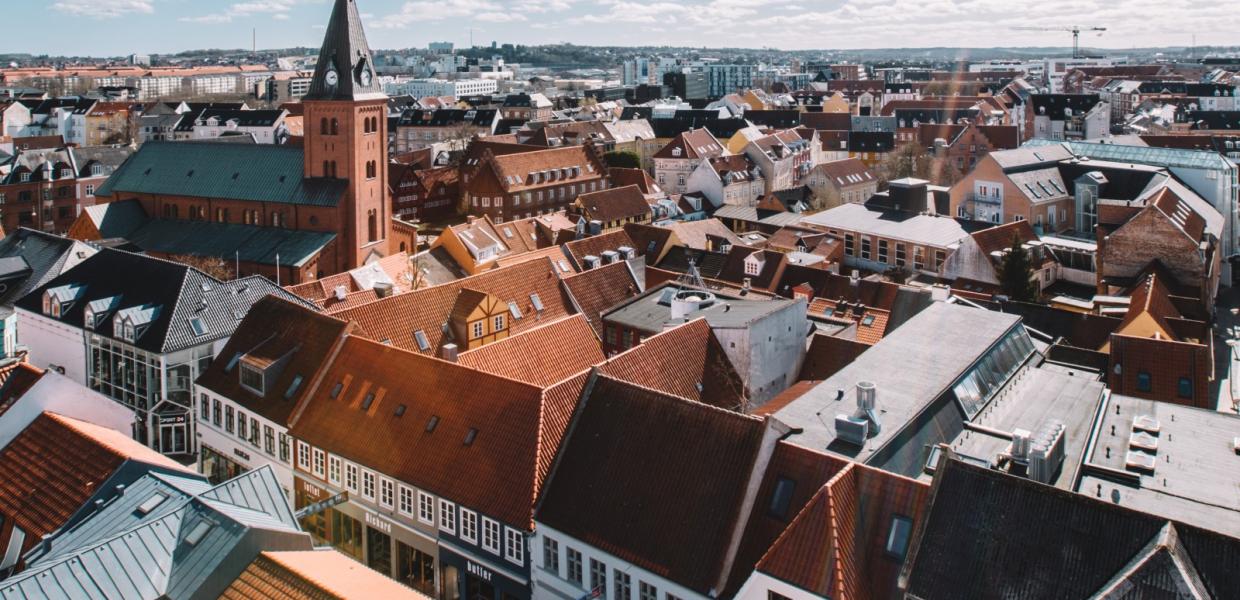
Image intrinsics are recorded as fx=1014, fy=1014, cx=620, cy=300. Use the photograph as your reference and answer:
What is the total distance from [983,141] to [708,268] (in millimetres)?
59865

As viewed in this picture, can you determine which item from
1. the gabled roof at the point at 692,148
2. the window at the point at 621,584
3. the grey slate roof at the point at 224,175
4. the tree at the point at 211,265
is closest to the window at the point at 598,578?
the window at the point at 621,584

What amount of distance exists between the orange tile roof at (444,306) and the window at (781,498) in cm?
2219

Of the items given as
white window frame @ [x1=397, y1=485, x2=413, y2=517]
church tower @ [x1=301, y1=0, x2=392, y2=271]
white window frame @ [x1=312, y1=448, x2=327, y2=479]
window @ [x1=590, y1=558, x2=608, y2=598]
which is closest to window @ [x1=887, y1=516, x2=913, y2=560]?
window @ [x1=590, y1=558, x2=608, y2=598]

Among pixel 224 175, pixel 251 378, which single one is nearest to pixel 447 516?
pixel 251 378

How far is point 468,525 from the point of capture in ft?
100

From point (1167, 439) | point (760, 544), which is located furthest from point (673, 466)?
point (1167, 439)

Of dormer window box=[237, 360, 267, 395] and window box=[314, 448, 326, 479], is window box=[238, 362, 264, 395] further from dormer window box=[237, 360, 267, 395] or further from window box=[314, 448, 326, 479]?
window box=[314, 448, 326, 479]

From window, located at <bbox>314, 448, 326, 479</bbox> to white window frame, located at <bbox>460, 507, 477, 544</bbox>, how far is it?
737 cm

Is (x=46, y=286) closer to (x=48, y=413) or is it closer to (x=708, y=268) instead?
(x=48, y=413)

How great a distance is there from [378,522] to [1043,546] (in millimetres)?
20749

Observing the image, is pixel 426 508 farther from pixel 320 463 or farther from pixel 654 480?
pixel 654 480

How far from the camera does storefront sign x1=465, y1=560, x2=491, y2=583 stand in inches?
1193

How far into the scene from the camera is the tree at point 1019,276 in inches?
2360

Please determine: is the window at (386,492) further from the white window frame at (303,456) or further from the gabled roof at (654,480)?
the gabled roof at (654,480)
